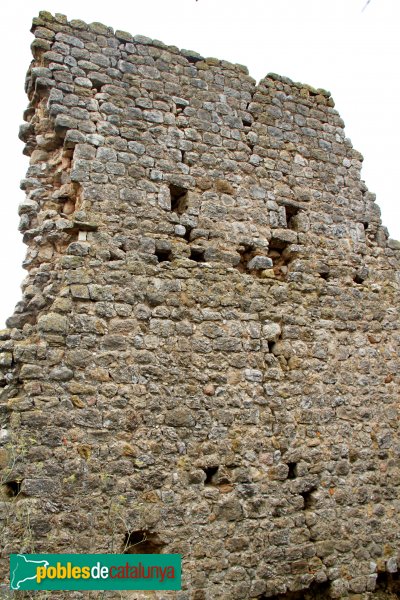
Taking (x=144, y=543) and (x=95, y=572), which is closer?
(x=95, y=572)

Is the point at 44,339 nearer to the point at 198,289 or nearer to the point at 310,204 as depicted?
the point at 198,289

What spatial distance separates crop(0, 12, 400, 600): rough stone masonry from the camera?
16.0 ft

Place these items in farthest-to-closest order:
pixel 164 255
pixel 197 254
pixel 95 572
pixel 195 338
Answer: pixel 197 254 < pixel 164 255 < pixel 195 338 < pixel 95 572

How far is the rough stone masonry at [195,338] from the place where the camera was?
488 centimetres

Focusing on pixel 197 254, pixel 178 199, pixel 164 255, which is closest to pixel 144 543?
pixel 164 255

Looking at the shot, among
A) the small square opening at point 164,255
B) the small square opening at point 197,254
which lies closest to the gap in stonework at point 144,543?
the small square opening at point 164,255

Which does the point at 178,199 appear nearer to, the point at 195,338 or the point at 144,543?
the point at 195,338

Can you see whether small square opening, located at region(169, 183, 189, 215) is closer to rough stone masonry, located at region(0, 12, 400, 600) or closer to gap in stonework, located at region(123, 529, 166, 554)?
rough stone masonry, located at region(0, 12, 400, 600)

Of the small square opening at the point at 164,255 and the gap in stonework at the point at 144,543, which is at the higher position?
the small square opening at the point at 164,255

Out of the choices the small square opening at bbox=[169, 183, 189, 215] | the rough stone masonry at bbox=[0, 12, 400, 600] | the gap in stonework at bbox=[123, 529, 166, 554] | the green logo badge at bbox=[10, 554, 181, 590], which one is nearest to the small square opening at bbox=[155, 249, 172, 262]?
the rough stone masonry at bbox=[0, 12, 400, 600]

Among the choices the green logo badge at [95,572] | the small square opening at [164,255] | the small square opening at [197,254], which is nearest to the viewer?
the green logo badge at [95,572]

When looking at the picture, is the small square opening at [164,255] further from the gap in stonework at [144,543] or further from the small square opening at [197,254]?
the gap in stonework at [144,543]

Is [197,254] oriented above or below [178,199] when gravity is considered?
below

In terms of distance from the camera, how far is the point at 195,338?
18.2ft
